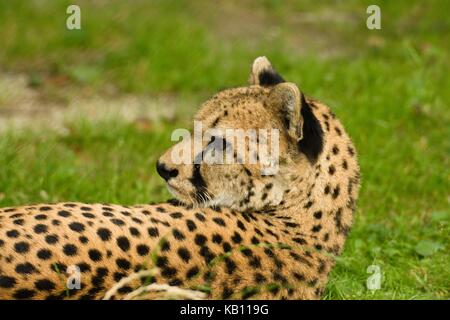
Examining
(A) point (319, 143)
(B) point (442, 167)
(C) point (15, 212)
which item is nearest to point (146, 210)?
(C) point (15, 212)

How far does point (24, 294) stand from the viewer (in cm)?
391

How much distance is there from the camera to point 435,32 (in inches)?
393

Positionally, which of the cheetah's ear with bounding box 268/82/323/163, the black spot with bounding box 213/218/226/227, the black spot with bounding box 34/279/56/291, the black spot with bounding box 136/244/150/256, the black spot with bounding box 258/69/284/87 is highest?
the black spot with bounding box 258/69/284/87

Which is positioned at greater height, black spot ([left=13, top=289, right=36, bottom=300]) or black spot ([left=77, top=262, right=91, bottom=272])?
black spot ([left=77, top=262, right=91, bottom=272])

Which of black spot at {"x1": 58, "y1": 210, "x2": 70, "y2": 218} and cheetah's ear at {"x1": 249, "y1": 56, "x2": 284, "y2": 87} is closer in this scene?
black spot at {"x1": 58, "y1": 210, "x2": 70, "y2": 218}

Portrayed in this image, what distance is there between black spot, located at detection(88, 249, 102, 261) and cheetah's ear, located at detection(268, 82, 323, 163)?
4.00 ft

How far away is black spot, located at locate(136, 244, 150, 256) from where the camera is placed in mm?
4142

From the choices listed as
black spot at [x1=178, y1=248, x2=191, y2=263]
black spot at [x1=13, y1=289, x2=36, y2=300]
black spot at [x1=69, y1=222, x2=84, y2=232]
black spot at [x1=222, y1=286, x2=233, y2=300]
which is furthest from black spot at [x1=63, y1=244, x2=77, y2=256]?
black spot at [x1=222, y1=286, x2=233, y2=300]

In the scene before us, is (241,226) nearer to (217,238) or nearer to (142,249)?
(217,238)

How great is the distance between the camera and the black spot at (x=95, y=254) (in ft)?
13.2

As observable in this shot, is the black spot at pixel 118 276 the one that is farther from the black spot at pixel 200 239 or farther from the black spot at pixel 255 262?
the black spot at pixel 255 262

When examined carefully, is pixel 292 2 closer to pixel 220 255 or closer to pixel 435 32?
pixel 435 32

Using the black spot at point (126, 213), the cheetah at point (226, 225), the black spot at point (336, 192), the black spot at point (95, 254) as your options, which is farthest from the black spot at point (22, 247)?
the black spot at point (336, 192)

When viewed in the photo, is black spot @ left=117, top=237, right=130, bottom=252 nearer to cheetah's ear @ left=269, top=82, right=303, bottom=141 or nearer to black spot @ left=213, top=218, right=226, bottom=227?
black spot @ left=213, top=218, right=226, bottom=227
